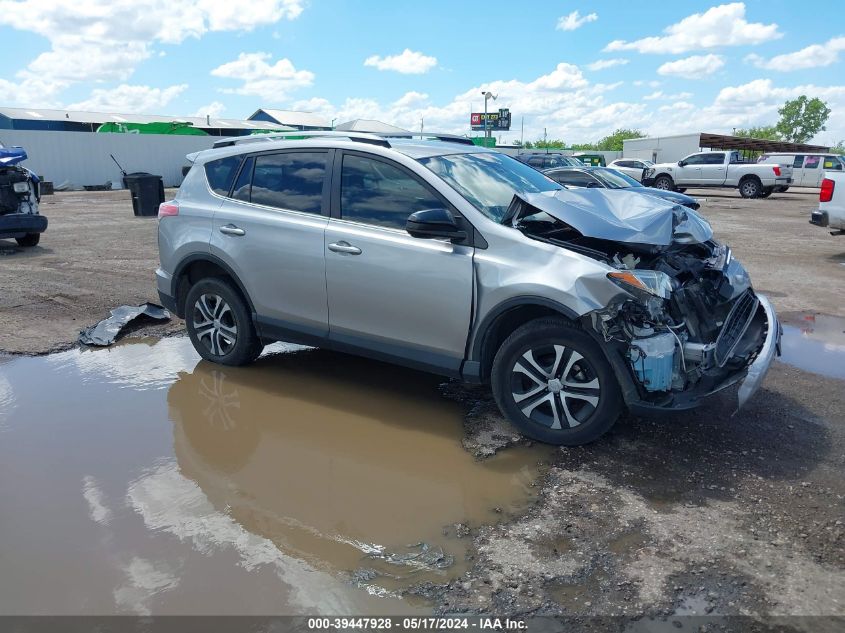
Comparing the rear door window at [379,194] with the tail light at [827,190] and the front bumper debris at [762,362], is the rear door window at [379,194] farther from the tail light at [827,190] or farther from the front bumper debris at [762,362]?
the tail light at [827,190]

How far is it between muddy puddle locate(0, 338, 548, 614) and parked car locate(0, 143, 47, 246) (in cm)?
620

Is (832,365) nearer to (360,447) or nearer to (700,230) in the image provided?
(700,230)

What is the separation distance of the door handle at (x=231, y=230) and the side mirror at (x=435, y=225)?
63.3 inches

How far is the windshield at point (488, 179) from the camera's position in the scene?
15.1 ft

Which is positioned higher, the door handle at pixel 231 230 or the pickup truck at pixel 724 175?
the door handle at pixel 231 230

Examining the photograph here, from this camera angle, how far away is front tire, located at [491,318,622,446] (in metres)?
4.02

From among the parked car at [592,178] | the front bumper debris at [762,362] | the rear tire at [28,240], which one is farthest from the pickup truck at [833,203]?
the rear tire at [28,240]

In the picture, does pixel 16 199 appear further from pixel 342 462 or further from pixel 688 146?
pixel 688 146

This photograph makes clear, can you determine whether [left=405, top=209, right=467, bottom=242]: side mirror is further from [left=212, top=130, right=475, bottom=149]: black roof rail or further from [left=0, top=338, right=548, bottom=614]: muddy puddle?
[left=0, top=338, right=548, bottom=614]: muddy puddle

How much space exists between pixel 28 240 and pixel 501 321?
10.3 meters

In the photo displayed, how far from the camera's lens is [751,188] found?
88.8 feet

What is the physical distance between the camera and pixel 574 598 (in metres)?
2.90

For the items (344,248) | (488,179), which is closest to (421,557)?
(344,248)

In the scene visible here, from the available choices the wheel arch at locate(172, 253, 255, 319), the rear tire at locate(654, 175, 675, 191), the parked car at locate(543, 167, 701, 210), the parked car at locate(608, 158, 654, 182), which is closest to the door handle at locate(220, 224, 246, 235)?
the wheel arch at locate(172, 253, 255, 319)
